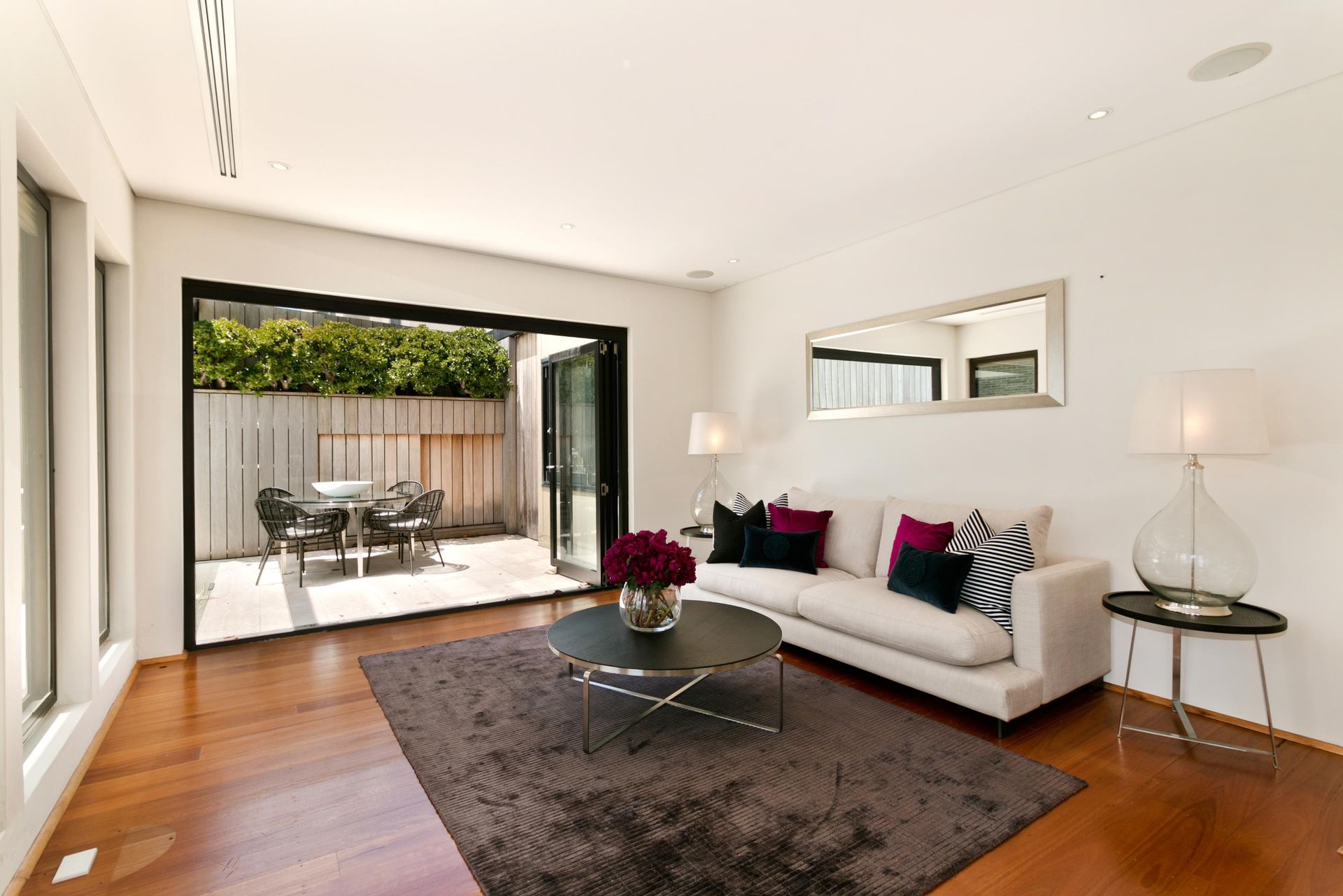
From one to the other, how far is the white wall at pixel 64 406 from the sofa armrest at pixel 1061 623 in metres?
3.46

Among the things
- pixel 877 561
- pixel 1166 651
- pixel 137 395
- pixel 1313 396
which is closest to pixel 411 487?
pixel 137 395

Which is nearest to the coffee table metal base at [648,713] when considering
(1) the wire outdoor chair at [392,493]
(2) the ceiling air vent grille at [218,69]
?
(2) the ceiling air vent grille at [218,69]

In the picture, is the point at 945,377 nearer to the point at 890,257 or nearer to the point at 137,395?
the point at 890,257

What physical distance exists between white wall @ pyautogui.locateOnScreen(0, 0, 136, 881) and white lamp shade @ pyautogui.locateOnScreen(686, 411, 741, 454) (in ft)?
11.5

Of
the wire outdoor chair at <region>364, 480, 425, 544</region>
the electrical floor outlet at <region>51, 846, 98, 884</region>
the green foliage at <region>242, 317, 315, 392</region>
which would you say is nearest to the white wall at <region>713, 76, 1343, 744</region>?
the electrical floor outlet at <region>51, 846, 98, 884</region>

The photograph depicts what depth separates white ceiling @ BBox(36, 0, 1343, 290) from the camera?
2.19 metres

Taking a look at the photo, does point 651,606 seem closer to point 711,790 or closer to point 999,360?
point 711,790

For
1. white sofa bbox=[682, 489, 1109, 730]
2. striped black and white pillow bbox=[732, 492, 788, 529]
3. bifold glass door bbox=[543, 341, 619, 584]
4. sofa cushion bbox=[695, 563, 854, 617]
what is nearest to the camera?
white sofa bbox=[682, 489, 1109, 730]

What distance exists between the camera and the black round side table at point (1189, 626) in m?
2.42

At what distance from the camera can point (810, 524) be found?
414 centimetres

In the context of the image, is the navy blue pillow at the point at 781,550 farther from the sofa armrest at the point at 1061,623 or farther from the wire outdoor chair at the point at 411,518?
the wire outdoor chair at the point at 411,518

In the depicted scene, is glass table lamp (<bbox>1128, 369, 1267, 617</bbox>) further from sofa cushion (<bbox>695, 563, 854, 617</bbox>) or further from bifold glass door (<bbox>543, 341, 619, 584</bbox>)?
bifold glass door (<bbox>543, 341, 619, 584</bbox>)

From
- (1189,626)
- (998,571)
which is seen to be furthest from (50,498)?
(1189,626)

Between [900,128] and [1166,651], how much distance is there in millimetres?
2701
